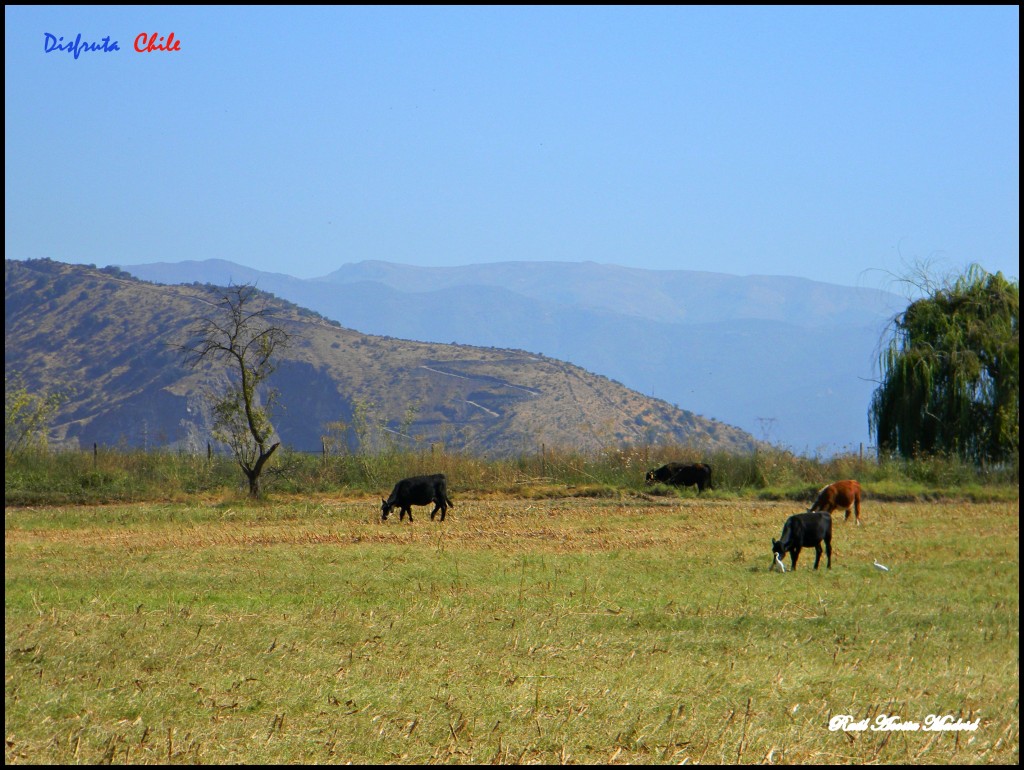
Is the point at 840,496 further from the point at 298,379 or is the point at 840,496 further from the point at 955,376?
the point at 298,379

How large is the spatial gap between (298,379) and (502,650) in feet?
259

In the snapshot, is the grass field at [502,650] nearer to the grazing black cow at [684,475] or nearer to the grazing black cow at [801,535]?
the grazing black cow at [801,535]

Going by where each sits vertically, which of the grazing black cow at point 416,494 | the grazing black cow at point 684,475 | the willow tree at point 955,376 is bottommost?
the grazing black cow at point 416,494

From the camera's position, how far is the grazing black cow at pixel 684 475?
27.6 m

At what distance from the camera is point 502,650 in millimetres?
9469

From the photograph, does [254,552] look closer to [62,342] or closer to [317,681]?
[317,681]

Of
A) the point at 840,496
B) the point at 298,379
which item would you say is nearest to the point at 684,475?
the point at 840,496

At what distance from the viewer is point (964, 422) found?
29.6 meters

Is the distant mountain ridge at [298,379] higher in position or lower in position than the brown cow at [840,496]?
higher

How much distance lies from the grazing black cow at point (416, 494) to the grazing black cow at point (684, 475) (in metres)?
8.54

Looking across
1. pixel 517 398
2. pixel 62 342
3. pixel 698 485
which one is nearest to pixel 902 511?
pixel 698 485

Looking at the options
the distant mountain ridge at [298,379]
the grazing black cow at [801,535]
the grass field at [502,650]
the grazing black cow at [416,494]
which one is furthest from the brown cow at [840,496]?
the distant mountain ridge at [298,379]

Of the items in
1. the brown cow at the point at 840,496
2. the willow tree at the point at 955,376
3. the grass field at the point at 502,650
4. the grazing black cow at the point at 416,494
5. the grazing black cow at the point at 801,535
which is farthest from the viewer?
the willow tree at the point at 955,376

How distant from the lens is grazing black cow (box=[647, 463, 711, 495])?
90.5ft
